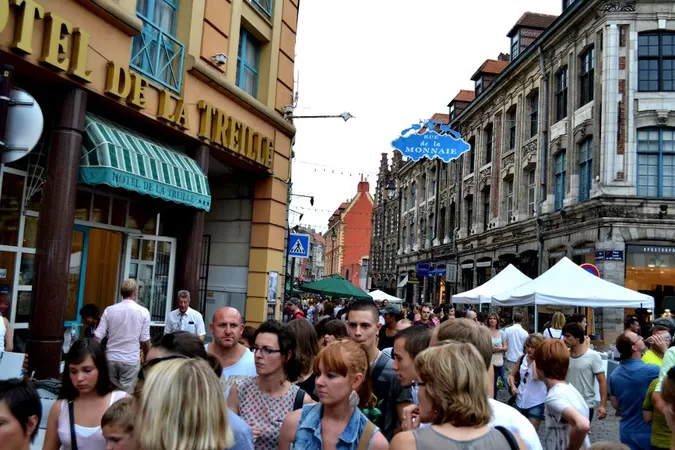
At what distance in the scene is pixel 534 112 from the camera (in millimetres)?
25812

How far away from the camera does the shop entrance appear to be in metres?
10.1

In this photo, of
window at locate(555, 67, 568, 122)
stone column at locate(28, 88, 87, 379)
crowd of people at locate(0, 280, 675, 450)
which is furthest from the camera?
window at locate(555, 67, 568, 122)

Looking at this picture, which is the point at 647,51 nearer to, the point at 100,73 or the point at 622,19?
the point at 622,19

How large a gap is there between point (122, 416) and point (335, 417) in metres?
1.09

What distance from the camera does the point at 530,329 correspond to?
23.5m

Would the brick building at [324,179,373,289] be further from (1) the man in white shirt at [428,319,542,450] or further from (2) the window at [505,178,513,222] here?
(1) the man in white shirt at [428,319,542,450]

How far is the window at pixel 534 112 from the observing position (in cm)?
2552

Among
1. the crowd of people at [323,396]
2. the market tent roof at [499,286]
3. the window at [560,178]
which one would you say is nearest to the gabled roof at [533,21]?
the window at [560,178]

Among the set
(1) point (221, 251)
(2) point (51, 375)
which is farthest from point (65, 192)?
(1) point (221, 251)

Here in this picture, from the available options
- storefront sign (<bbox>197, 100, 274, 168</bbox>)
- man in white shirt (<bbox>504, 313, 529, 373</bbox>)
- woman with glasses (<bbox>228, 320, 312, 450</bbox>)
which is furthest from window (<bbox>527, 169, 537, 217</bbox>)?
woman with glasses (<bbox>228, 320, 312, 450</bbox>)

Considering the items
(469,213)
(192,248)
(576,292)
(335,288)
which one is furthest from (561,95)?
(192,248)

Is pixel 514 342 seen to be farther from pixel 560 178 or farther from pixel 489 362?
pixel 560 178

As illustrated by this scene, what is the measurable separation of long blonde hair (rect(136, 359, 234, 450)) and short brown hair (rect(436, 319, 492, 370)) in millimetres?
1582

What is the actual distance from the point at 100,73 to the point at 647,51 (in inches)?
723
